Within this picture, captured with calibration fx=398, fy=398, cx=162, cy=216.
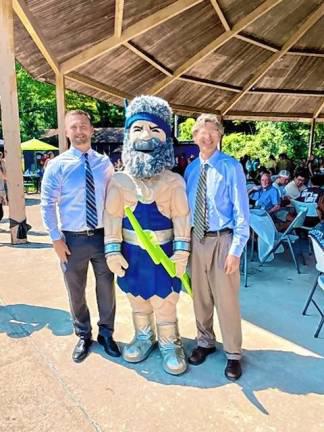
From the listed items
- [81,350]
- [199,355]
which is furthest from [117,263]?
[199,355]

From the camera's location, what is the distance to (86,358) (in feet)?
8.46

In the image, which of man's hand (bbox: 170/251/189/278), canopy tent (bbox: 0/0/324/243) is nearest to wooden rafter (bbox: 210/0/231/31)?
canopy tent (bbox: 0/0/324/243)

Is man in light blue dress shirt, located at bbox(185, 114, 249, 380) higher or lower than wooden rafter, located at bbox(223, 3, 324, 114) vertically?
lower

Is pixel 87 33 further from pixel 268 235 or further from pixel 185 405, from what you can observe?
pixel 185 405

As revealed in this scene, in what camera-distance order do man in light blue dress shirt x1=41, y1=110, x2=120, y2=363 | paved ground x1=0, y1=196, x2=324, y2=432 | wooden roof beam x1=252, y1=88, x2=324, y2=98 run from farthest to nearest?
wooden roof beam x1=252, y1=88, x2=324, y2=98 < man in light blue dress shirt x1=41, y1=110, x2=120, y2=363 < paved ground x1=0, y1=196, x2=324, y2=432

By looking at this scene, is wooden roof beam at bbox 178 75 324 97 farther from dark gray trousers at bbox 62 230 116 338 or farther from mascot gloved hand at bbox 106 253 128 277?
mascot gloved hand at bbox 106 253 128 277

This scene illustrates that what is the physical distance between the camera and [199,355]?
252 cm

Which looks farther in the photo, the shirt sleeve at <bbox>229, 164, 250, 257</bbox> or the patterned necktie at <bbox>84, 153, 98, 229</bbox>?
the patterned necktie at <bbox>84, 153, 98, 229</bbox>

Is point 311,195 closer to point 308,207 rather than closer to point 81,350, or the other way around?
point 308,207

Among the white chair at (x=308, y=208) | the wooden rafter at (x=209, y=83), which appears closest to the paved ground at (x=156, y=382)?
the white chair at (x=308, y=208)

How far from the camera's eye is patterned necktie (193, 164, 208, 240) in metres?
2.34

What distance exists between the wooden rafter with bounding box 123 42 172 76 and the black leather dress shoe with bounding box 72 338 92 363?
528cm

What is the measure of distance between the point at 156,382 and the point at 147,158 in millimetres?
1296

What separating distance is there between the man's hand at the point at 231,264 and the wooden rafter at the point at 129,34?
14.4 ft
